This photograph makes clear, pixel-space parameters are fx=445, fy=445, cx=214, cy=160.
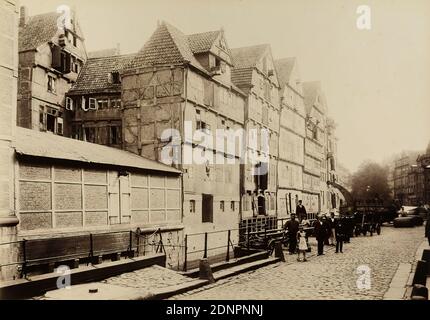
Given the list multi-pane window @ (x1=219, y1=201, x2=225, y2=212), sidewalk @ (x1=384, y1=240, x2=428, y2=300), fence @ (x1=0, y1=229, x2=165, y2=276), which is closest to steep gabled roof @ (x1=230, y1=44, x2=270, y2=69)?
multi-pane window @ (x1=219, y1=201, x2=225, y2=212)

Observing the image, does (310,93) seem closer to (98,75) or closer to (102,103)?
(98,75)

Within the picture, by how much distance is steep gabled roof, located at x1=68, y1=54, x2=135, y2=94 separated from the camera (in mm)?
27266

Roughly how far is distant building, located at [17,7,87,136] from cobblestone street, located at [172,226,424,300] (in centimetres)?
1630

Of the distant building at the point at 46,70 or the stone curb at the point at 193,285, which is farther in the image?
the distant building at the point at 46,70

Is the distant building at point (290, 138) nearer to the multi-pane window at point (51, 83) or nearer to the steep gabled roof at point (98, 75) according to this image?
the steep gabled roof at point (98, 75)

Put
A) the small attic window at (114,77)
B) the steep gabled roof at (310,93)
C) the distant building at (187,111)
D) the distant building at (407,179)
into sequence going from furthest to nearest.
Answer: the distant building at (407,179)
the steep gabled roof at (310,93)
the small attic window at (114,77)
the distant building at (187,111)

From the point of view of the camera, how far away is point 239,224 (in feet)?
88.8

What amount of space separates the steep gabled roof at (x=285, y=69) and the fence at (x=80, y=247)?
20197 mm

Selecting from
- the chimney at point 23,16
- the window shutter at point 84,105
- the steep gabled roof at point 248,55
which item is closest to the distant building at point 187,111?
the steep gabled roof at point 248,55

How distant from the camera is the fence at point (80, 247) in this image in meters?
12.3

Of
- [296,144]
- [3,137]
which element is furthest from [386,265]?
[296,144]

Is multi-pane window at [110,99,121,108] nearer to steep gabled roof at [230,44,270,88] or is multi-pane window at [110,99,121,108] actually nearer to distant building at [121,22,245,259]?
distant building at [121,22,245,259]

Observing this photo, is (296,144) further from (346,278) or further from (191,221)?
(346,278)

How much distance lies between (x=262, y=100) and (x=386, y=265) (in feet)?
60.2
